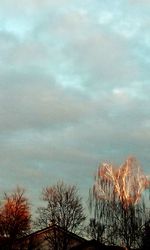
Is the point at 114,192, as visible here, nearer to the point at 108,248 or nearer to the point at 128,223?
the point at 128,223

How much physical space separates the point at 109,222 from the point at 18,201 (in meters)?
21.7

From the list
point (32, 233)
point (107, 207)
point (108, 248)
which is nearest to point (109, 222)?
point (107, 207)

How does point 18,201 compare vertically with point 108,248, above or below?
above

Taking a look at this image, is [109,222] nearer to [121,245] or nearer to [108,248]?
[121,245]

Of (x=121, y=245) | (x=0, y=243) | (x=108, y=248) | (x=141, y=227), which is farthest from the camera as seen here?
(x=0, y=243)

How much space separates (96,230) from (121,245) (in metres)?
3.56

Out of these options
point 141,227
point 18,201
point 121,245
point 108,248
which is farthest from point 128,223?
point 18,201

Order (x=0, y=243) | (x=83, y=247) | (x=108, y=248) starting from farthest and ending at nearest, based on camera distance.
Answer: (x=0, y=243) < (x=83, y=247) < (x=108, y=248)

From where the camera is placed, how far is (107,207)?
44625mm

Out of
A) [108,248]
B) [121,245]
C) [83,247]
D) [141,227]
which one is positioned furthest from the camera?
[83,247]

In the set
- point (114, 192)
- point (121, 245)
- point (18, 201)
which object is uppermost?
point (18, 201)

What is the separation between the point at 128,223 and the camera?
44.1 meters

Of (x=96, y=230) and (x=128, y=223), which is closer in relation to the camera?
(x=128, y=223)

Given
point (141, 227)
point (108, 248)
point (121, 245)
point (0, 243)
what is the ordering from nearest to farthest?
point (141, 227) < point (121, 245) < point (108, 248) < point (0, 243)
